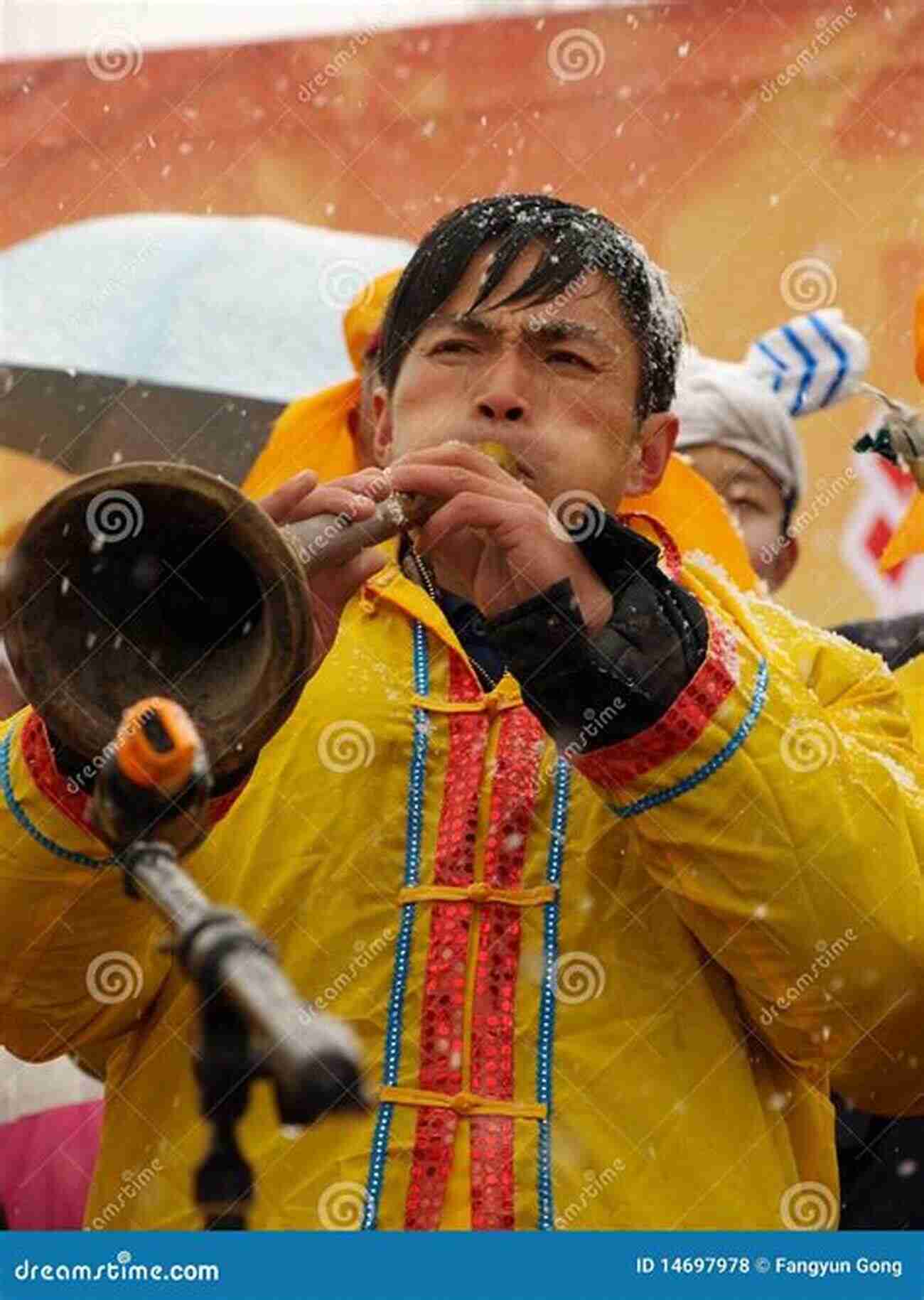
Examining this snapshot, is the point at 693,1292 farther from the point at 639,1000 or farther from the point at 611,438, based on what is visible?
the point at 611,438

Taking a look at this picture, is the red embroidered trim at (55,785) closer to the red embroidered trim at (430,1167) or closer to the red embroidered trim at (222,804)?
the red embroidered trim at (222,804)

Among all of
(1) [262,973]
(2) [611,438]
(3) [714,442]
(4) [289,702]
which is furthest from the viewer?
(3) [714,442]

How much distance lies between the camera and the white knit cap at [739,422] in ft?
13.4

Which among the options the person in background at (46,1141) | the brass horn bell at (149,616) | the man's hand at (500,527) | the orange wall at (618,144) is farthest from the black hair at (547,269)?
the orange wall at (618,144)

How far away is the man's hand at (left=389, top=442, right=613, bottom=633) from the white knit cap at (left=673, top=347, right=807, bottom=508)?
1.77m

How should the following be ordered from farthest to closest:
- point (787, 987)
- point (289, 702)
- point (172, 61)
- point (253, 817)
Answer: point (172, 61) < point (253, 817) < point (787, 987) < point (289, 702)

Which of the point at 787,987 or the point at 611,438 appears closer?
the point at 787,987

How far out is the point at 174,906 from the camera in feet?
4.26

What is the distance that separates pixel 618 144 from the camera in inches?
222

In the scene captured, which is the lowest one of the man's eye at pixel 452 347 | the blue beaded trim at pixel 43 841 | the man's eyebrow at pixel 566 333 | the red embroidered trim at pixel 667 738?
the red embroidered trim at pixel 667 738

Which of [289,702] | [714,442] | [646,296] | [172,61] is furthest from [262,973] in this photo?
[172,61]

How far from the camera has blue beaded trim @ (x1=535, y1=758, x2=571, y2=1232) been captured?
2.28 m

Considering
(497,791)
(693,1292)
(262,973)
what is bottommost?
(693,1292)

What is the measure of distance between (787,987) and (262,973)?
1.10m
